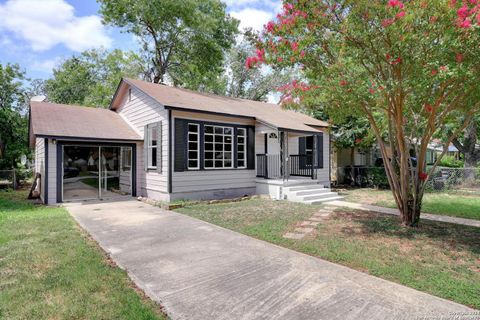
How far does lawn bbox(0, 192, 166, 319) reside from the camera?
2.93 metres

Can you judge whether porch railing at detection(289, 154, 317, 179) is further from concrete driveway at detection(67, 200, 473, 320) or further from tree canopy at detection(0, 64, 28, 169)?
tree canopy at detection(0, 64, 28, 169)

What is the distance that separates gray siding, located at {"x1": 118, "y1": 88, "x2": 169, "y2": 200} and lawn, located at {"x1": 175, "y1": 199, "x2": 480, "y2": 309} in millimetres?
2106

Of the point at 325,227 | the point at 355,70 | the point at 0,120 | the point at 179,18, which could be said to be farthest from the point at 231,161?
the point at 0,120

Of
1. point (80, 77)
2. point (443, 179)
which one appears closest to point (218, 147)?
point (443, 179)

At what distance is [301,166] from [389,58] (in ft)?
25.9

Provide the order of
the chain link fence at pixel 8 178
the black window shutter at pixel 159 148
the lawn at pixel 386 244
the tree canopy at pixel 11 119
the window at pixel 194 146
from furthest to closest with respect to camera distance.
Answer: the tree canopy at pixel 11 119
the chain link fence at pixel 8 178
the window at pixel 194 146
the black window shutter at pixel 159 148
the lawn at pixel 386 244

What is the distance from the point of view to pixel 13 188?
15.6 m

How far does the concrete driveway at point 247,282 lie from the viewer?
2.95 meters

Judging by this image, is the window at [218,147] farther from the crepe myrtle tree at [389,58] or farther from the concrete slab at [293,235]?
the concrete slab at [293,235]

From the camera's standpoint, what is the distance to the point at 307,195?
10.9 m

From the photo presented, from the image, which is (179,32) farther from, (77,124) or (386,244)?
(386,244)

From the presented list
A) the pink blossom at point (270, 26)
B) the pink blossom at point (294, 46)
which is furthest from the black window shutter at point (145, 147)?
the pink blossom at point (294, 46)

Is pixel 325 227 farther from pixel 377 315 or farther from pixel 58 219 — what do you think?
pixel 58 219

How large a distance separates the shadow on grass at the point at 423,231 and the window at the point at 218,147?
5.35 metres
